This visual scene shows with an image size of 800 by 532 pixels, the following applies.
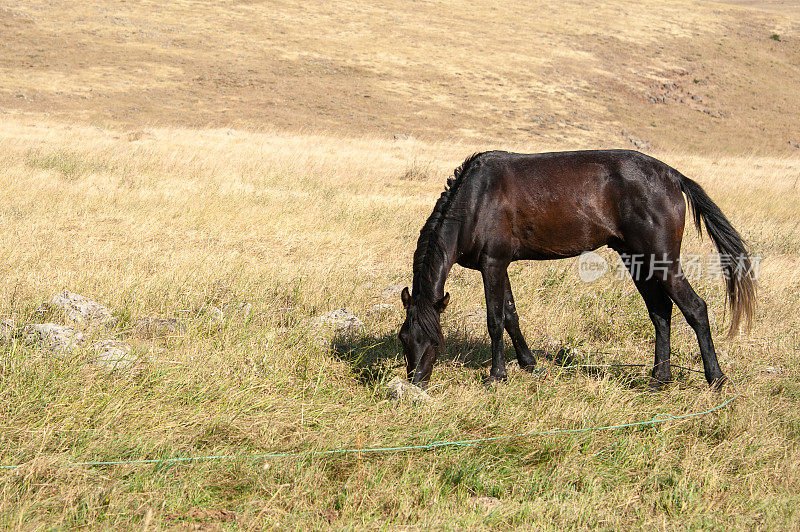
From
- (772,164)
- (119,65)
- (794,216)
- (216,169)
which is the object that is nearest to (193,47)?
(119,65)

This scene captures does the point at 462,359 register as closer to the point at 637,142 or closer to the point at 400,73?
the point at 637,142

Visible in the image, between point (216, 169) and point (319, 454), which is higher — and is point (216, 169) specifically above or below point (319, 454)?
below

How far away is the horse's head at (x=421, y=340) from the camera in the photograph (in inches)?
167

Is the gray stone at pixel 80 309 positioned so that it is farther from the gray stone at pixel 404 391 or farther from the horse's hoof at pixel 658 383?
the horse's hoof at pixel 658 383

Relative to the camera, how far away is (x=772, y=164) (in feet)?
70.1

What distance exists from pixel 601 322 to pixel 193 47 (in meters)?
35.3

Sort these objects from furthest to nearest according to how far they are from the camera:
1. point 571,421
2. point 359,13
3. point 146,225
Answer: point 359,13 → point 146,225 → point 571,421

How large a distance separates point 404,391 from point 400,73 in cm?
3438

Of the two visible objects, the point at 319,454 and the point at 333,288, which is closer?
the point at 319,454

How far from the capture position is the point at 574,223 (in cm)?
495

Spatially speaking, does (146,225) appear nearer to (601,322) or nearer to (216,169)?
(216,169)

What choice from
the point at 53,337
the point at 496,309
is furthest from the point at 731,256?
the point at 53,337

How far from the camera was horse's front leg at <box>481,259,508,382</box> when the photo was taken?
473cm

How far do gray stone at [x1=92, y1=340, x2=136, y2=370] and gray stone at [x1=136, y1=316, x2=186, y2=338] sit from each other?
0.62 m
